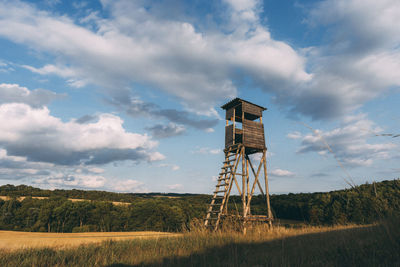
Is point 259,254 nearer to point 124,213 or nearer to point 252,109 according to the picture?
point 252,109

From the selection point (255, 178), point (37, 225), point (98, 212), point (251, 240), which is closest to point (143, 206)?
point (98, 212)

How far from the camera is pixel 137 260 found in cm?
564

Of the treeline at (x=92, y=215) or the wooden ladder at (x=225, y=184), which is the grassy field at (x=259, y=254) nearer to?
the wooden ladder at (x=225, y=184)

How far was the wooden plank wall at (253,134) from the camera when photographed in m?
16.1

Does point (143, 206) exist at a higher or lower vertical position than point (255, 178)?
lower

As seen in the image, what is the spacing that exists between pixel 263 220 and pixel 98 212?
3363cm

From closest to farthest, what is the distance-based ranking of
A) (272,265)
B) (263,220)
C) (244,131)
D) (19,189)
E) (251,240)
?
(272,265) → (251,240) → (263,220) → (244,131) → (19,189)

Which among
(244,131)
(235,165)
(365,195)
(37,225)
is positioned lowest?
(37,225)

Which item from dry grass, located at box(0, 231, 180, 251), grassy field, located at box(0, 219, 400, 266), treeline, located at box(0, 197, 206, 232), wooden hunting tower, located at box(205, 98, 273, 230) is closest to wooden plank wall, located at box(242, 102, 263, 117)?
wooden hunting tower, located at box(205, 98, 273, 230)

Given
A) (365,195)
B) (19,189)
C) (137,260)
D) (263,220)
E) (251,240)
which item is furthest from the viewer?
(19,189)

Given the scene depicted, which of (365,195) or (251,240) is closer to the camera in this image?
(365,195)

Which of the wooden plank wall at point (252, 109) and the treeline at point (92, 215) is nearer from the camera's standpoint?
the wooden plank wall at point (252, 109)

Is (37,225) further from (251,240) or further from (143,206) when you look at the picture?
(251,240)

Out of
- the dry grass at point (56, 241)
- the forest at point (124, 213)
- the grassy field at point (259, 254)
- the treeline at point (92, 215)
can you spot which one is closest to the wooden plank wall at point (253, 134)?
the grassy field at point (259, 254)
